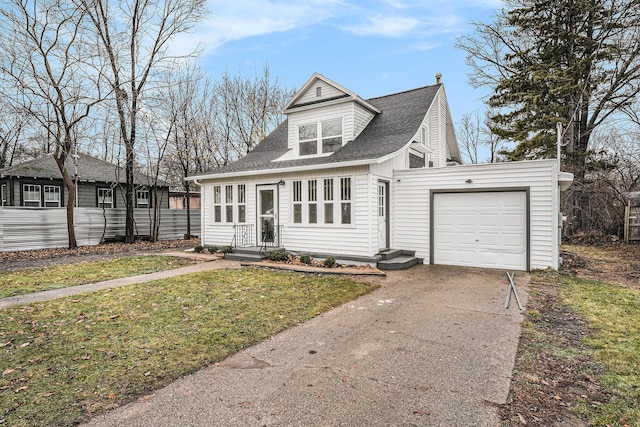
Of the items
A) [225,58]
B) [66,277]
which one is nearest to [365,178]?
[66,277]

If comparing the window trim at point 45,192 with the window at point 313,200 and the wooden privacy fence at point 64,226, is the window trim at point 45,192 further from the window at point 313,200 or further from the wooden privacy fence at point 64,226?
the window at point 313,200

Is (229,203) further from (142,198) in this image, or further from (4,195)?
(4,195)

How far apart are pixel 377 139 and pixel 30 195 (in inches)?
723

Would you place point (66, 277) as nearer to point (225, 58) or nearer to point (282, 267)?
point (282, 267)

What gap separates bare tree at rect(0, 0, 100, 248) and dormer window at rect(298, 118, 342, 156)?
8.51 metres

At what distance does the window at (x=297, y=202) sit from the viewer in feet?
35.7

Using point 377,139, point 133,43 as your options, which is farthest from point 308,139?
point 133,43

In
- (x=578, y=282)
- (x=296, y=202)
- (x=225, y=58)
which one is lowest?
(x=578, y=282)

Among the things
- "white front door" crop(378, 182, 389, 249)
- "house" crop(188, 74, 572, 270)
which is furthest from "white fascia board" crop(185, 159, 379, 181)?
"white front door" crop(378, 182, 389, 249)

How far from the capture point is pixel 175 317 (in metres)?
5.11

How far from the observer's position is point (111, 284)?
747cm

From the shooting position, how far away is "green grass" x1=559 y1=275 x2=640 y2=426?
9.09 feet

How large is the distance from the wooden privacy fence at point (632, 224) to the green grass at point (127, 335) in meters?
14.1

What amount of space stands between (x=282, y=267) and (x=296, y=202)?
2.41 meters
